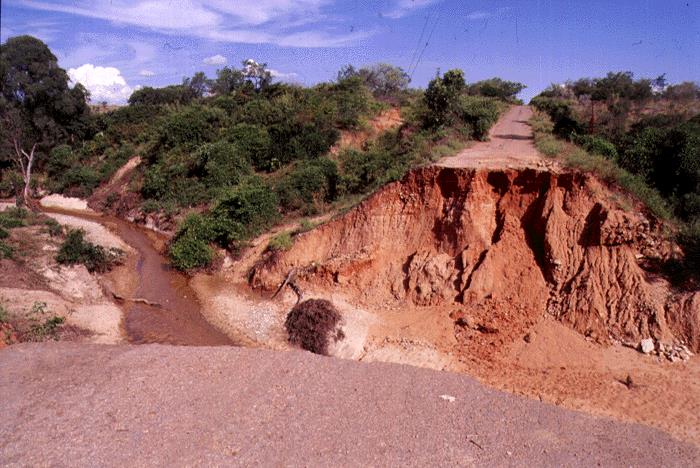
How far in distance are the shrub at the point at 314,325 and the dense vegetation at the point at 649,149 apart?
8.21m

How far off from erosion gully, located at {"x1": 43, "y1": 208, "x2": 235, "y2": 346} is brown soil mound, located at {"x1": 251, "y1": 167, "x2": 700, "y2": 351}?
2.53m

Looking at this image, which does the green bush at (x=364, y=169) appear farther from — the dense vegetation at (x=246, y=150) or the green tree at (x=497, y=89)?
the green tree at (x=497, y=89)

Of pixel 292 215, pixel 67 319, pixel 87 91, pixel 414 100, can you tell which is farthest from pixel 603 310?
pixel 87 91

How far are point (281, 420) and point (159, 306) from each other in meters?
8.72

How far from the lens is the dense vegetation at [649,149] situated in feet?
40.4

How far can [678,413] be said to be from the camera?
28.8 ft

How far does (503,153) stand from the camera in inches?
614

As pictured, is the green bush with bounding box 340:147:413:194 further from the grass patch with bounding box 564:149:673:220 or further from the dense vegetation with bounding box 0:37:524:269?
the grass patch with bounding box 564:149:673:220

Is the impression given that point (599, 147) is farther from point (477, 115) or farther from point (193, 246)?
point (193, 246)

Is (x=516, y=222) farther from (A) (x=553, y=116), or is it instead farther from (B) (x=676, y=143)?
(A) (x=553, y=116)

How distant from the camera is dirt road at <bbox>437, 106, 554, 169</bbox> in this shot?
13.9 metres

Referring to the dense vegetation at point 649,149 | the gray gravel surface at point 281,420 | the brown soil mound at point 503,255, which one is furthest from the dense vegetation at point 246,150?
the gray gravel surface at point 281,420

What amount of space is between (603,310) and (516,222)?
3.32 metres

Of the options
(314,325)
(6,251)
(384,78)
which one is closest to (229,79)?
(384,78)
